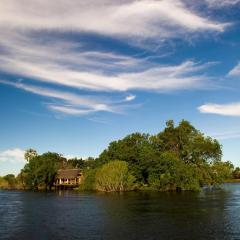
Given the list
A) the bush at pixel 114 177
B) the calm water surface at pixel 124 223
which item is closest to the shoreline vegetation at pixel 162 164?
the bush at pixel 114 177

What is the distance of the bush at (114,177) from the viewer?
11994cm

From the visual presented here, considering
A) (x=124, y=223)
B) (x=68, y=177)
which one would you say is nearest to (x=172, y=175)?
(x=68, y=177)

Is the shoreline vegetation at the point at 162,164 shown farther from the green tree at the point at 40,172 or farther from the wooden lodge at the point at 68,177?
the wooden lodge at the point at 68,177

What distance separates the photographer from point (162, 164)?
12481 centimetres

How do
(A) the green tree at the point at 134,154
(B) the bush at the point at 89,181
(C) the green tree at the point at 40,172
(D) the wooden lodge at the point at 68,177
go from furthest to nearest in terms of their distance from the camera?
(D) the wooden lodge at the point at 68,177
(C) the green tree at the point at 40,172
(B) the bush at the point at 89,181
(A) the green tree at the point at 134,154

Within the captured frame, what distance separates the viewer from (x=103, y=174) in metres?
121

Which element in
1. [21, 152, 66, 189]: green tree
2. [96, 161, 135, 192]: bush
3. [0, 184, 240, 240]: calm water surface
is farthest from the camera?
[21, 152, 66, 189]: green tree

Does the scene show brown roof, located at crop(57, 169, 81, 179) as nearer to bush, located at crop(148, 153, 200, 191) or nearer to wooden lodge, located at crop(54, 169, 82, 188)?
wooden lodge, located at crop(54, 169, 82, 188)

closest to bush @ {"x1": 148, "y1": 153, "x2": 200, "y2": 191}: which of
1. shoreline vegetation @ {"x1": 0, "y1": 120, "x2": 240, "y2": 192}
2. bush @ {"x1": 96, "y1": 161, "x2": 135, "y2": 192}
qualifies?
shoreline vegetation @ {"x1": 0, "y1": 120, "x2": 240, "y2": 192}

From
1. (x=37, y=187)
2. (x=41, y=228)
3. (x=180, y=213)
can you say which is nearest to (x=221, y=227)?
(x=180, y=213)

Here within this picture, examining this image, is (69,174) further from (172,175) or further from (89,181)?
(172,175)

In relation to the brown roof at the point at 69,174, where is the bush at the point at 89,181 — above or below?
below

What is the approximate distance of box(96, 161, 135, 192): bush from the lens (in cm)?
11994

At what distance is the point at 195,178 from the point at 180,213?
6341 cm
